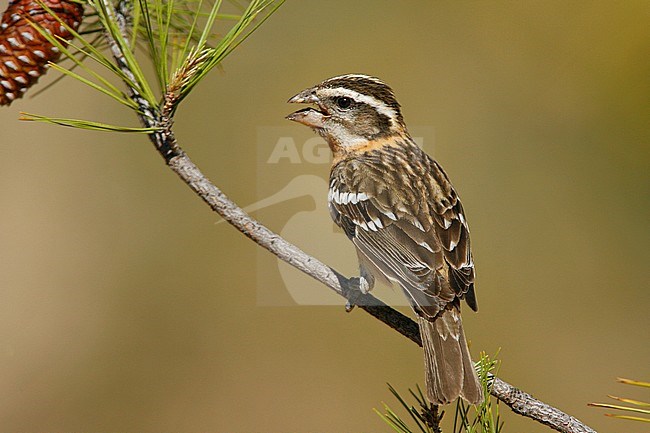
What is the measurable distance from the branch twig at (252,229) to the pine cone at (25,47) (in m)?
0.16

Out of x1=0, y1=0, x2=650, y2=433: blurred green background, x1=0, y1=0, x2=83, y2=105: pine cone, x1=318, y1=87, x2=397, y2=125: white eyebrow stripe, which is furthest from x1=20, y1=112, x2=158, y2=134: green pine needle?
x1=0, y1=0, x2=650, y2=433: blurred green background

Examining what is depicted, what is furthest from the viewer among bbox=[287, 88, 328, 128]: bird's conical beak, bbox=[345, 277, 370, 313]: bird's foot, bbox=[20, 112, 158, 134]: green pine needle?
bbox=[287, 88, 328, 128]: bird's conical beak

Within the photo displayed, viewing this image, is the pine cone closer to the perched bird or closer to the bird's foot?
the perched bird

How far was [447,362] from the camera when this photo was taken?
2.34 metres

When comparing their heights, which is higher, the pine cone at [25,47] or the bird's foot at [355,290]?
the pine cone at [25,47]

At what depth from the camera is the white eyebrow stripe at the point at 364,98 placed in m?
2.90

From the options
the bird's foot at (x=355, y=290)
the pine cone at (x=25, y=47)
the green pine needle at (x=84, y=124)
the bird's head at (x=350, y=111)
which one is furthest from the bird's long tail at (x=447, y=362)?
the pine cone at (x=25, y=47)

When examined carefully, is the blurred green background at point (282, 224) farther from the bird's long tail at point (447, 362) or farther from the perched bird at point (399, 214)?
the bird's long tail at point (447, 362)

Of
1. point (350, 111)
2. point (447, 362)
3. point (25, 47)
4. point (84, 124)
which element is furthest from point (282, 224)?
point (84, 124)

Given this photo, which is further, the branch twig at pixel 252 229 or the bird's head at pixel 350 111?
the bird's head at pixel 350 111

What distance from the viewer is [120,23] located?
7.49 feet

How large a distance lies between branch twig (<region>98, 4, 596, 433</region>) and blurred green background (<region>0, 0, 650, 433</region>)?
138 inches

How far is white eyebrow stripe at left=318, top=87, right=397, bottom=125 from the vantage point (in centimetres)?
290

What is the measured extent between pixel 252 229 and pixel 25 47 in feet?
2.65
